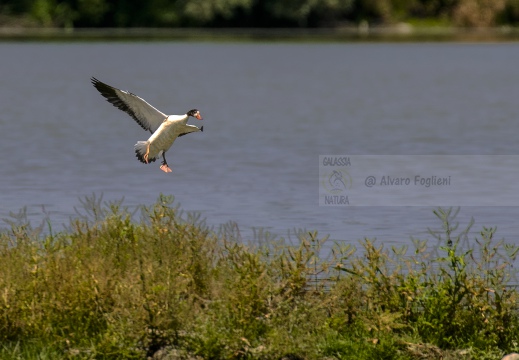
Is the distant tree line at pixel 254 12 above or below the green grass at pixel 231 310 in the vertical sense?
above

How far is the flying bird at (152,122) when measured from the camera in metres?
12.4

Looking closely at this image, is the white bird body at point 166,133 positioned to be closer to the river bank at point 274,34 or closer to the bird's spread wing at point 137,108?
the bird's spread wing at point 137,108

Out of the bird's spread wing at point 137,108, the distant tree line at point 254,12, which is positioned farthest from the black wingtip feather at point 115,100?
the distant tree line at point 254,12

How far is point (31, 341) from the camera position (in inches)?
397

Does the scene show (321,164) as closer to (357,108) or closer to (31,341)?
Answer: (31,341)

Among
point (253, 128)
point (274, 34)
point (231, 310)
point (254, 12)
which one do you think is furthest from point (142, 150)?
point (254, 12)

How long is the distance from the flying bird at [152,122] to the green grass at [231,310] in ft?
5.63

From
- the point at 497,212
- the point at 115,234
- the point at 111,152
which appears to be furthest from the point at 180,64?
the point at 115,234

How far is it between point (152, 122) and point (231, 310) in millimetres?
3164

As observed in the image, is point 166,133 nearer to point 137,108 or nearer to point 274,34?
point 137,108

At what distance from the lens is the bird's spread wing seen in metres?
12.5

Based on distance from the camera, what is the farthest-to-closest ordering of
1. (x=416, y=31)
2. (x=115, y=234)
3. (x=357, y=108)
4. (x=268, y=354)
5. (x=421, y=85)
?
1. (x=416, y=31)
2. (x=421, y=85)
3. (x=357, y=108)
4. (x=115, y=234)
5. (x=268, y=354)

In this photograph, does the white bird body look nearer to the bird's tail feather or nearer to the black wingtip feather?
the bird's tail feather

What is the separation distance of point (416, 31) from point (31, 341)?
109872 mm
